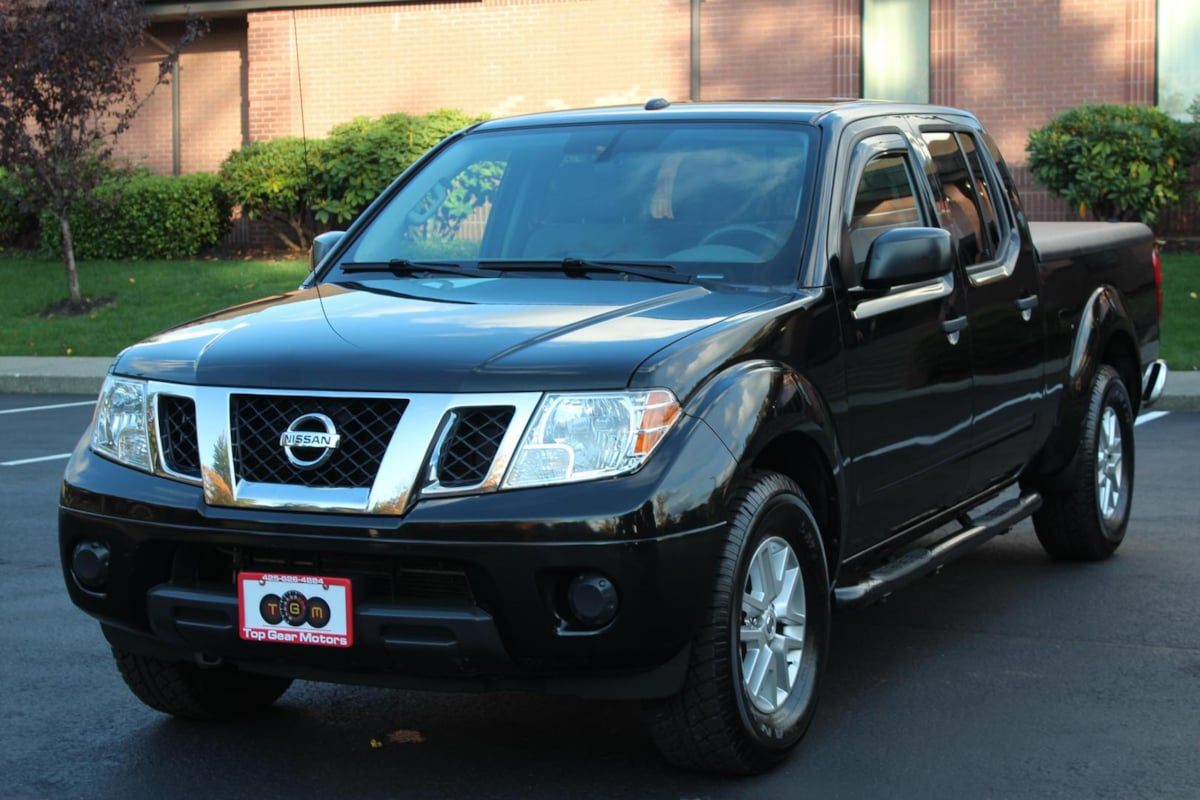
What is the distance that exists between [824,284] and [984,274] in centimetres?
135

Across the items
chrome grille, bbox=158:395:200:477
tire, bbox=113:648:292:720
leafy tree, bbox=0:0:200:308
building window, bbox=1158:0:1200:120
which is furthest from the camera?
building window, bbox=1158:0:1200:120

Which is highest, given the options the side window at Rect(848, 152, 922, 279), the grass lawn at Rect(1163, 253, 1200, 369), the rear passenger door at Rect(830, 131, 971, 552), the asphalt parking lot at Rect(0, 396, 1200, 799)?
the side window at Rect(848, 152, 922, 279)

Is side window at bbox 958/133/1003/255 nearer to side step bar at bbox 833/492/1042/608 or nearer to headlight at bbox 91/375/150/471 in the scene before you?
side step bar at bbox 833/492/1042/608

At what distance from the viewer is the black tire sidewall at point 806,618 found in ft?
14.6

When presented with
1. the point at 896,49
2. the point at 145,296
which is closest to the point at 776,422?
the point at 145,296

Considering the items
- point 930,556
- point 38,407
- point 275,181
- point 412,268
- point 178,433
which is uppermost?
point 412,268

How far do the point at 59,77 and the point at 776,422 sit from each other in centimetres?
1564

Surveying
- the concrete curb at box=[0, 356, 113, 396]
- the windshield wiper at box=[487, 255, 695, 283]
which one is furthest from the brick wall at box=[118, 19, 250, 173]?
the windshield wiper at box=[487, 255, 695, 283]

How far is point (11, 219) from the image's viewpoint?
84.8 feet

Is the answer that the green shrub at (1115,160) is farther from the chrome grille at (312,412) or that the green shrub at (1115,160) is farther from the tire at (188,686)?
the chrome grille at (312,412)

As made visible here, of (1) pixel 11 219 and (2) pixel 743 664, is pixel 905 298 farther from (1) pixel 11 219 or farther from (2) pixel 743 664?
(1) pixel 11 219

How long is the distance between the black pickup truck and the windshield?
11mm

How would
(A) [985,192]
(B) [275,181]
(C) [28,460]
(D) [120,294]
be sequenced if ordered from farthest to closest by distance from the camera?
(B) [275,181], (D) [120,294], (C) [28,460], (A) [985,192]

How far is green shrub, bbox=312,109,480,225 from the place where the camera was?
22750 millimetres
